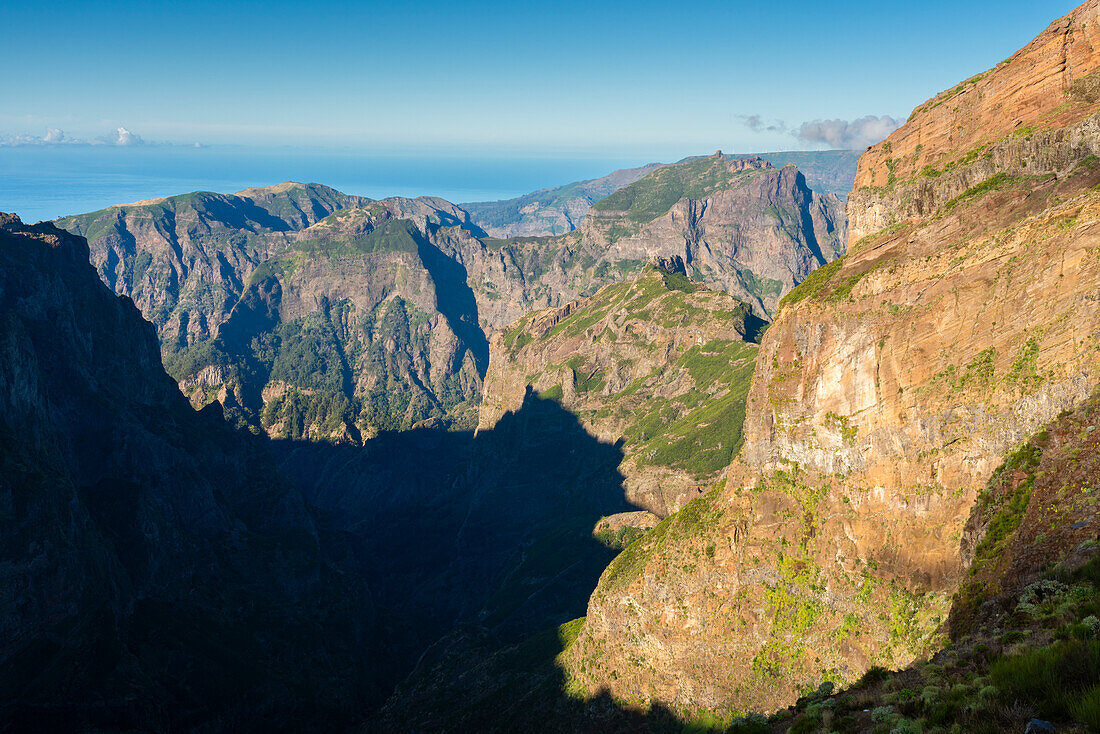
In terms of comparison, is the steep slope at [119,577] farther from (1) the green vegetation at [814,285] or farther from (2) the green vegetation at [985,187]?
(2) the green vegetation at [985,187]

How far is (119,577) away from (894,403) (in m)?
159

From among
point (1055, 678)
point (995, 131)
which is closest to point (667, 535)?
point (995, 131)

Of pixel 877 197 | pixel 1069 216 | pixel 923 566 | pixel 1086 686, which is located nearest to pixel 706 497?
pixel 923 566

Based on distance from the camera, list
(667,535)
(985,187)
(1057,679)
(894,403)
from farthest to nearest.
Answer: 1. (667,535)
2. (894,403)
3. (985,187)
4. (1057,679)

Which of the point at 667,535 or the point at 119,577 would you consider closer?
the point at 667,535

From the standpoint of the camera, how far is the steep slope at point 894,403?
58.5 metres

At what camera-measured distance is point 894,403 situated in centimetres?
6906

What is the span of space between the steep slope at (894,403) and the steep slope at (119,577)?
95.3 metres

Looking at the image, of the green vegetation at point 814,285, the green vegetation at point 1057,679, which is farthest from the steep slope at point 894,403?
the green vegetation at point 1057,679

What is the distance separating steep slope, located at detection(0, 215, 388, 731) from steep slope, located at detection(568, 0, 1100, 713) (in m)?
95.3

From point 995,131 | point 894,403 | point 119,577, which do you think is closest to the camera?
point 894,403

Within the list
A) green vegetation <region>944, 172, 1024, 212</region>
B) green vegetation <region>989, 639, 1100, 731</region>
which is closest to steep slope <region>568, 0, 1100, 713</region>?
green vegetation <region>944, 172, 1024, 212</region>

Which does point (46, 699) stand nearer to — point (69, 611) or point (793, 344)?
point (69, 611)

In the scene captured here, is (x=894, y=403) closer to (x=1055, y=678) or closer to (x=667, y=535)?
(x=667, y=535)
